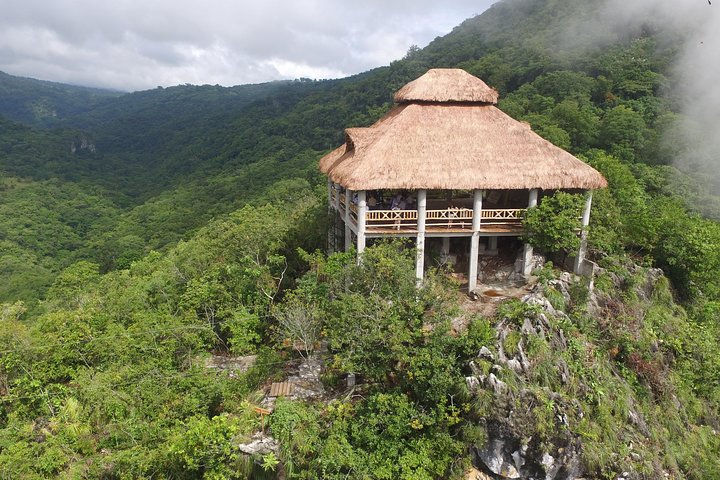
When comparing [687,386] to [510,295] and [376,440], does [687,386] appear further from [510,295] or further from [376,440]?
[376,440]

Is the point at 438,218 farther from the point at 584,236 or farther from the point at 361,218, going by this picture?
the point at 584,236

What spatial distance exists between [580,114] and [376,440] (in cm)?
3437

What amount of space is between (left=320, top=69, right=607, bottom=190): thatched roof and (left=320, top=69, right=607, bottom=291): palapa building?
0.03m

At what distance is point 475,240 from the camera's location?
15.5m

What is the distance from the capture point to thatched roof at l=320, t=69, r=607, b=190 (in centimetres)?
1453

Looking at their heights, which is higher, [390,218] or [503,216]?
[390,218]

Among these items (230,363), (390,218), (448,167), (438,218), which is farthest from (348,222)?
(230,363)

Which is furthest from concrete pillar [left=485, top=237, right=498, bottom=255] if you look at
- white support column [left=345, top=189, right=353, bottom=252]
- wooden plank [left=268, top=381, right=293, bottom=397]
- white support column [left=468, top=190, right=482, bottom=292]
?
wooden plank [left=268, top=381, right=293, bottom=397]

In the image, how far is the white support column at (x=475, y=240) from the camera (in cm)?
1519

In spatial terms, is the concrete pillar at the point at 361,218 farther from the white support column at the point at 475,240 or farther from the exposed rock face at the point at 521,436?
the exposed rock face at the point at 521,436

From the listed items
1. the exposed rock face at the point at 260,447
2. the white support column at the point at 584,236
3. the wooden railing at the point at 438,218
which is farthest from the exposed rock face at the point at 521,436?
the white support column at the point at 584,236

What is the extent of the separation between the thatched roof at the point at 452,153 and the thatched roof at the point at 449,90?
35 millimetres

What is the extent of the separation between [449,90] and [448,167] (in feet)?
11.6

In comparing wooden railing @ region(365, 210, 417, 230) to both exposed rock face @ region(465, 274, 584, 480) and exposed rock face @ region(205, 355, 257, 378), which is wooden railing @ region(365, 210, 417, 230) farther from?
exposed rock face @ region(205, 355, 257, 378)
